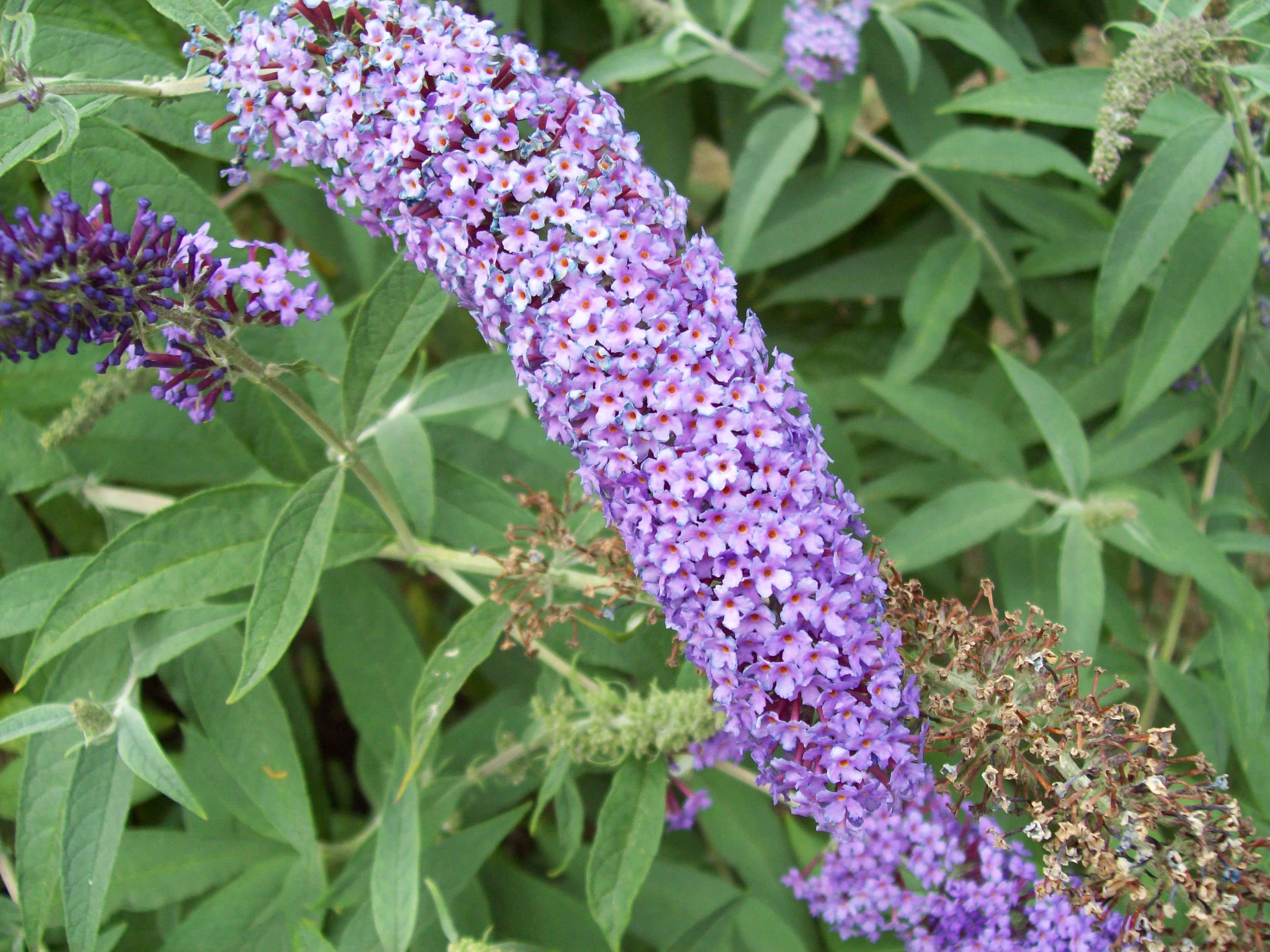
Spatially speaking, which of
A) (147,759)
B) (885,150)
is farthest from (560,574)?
(885,150)

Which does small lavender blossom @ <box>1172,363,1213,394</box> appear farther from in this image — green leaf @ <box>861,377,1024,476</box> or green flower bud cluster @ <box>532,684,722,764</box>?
green flower bud cluster @ <box>532,684,722,764</box>

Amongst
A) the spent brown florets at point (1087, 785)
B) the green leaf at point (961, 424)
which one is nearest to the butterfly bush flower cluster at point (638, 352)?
the spent brown florets at point (1087, 785)

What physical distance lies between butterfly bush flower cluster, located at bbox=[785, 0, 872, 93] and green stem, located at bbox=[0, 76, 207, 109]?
70.2 inches

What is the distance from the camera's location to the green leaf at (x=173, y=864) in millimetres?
2568

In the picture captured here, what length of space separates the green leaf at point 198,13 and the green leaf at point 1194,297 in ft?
7.28

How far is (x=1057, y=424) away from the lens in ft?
8.27

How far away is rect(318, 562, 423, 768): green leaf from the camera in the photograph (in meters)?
2.74

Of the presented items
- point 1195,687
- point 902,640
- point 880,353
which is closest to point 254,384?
point 902,640

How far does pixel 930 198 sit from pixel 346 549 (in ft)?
9.43

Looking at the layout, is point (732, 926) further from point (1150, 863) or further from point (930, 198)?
point (930, 198)

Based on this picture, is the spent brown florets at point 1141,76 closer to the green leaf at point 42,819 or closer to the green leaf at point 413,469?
the green leaf at point 413,469

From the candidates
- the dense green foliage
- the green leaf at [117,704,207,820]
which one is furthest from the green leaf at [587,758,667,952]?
the green leaf at [117,704,207,820]

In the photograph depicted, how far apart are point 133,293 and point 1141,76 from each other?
6.54ft

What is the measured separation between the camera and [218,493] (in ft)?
7.02
